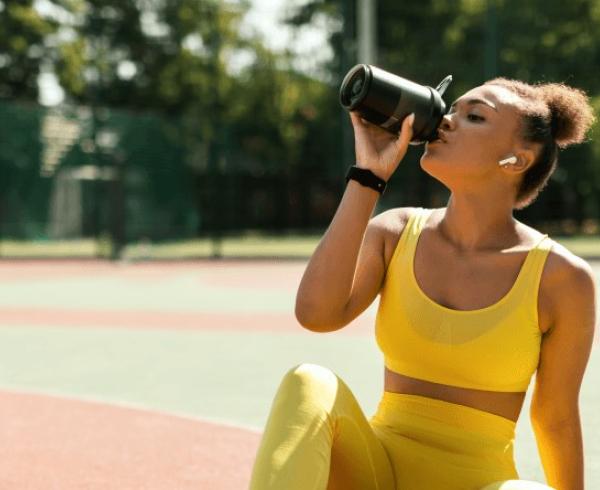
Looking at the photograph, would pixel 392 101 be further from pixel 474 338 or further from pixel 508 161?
pixel 474 338

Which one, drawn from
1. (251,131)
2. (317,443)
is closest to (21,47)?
(251,131)

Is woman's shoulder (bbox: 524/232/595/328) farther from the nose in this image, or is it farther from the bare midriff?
the nose

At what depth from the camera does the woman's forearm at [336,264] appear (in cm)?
259

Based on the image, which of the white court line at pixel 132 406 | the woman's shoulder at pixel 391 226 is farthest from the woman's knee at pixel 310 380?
the white court line at pixel 132 406

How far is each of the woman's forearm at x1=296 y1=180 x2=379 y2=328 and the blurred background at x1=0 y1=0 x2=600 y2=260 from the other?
646 inches

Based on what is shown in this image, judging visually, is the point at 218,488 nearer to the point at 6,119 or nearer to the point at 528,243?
the point at 528,243

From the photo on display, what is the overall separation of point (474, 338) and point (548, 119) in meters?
0.58

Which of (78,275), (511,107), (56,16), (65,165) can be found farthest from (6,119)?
(511,107)

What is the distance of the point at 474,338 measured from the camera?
2494 mm

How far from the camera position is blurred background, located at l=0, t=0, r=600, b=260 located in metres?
22.2

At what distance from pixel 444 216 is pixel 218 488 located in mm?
1796

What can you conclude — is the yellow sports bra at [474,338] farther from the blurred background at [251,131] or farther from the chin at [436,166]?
the blurred background at [251,131]

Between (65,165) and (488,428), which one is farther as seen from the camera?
(65,165)

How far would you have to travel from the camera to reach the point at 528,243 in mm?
2631
